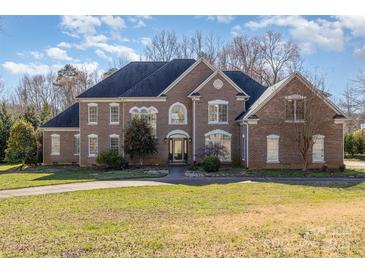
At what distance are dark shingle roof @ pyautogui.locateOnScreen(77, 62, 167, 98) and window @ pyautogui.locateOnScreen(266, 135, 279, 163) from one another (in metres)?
14.9

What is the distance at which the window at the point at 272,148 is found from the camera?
2711 centimetres

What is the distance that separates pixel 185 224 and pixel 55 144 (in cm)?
2753

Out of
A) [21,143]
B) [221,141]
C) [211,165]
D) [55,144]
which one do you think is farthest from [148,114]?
[21,143]

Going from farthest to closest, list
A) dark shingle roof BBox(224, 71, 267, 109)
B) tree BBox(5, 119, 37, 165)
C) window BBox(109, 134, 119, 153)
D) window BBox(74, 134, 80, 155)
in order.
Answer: window BBox(74, 134, 80, 155), tree BBox(5, 119, 37, 165), window BBox(109, 134, 119, 153), dark shingle roof BBox(224, 71, 267, 109)

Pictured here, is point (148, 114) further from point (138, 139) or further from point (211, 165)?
point (211, 165)

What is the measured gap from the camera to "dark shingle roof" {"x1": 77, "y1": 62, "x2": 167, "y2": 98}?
3262cm

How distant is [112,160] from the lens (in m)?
28.6

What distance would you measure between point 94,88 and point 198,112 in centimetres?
1084

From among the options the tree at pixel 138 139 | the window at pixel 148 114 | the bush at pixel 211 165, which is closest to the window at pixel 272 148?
the bush at pixel 211 165

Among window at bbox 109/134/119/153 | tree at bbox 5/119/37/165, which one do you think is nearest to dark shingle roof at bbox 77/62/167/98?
window at bbox 109/134/119/153

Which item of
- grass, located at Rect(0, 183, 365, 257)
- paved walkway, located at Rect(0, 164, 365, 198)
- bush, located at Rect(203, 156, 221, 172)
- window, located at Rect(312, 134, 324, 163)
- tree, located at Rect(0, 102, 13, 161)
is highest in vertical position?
tree, located at Rect(0, 102, 13, 161)

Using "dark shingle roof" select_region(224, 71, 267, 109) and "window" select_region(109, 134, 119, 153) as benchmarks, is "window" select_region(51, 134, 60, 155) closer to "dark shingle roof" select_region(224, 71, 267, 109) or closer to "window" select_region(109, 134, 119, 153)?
"window" select_region(109, 134, 119, 153)

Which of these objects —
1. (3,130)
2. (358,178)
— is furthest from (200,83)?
(3,130)

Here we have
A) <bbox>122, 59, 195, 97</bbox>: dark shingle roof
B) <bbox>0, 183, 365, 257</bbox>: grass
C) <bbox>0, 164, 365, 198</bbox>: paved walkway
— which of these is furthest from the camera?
<bbox>122, 59, 195, 97</bbox>: dark shingle roof
